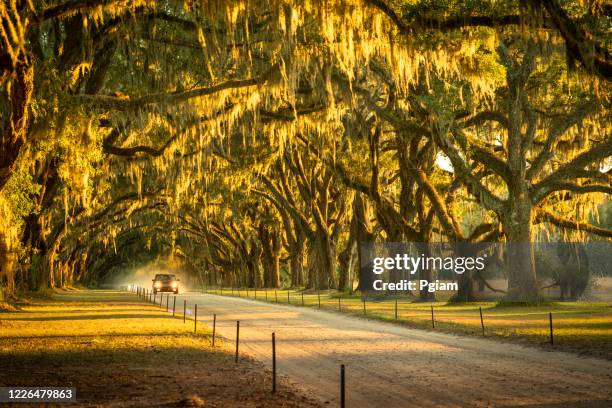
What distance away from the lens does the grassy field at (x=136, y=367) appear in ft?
31.1

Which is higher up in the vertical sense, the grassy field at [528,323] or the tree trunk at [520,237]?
the tree trunk at [520,237]

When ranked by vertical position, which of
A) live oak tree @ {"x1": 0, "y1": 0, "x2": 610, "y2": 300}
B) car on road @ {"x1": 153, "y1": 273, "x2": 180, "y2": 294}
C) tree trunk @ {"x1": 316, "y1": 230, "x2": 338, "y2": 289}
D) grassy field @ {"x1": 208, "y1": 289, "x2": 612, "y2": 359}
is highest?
live oak tree @ {"x1": 0, "y1": 0, "x2": 610, "y2": 300}

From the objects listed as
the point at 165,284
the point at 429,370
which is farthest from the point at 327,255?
the point at 429,370

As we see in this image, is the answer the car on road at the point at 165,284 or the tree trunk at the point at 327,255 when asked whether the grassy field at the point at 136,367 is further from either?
the car on road at the point at 165,284

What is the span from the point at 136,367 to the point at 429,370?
5244 millimetres

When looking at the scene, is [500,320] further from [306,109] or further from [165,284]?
[165,284]

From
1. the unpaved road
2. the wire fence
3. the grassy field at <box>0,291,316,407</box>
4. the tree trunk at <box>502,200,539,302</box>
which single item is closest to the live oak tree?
the tree trunk at <box>502,200,539,302</box>

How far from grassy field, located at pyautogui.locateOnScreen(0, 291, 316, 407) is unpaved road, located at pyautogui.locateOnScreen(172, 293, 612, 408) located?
90 centimetres

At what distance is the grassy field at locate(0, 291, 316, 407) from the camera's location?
948 centimetres

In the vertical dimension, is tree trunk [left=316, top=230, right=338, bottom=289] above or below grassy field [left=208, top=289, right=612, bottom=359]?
above

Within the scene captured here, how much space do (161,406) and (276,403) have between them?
59.0 inches

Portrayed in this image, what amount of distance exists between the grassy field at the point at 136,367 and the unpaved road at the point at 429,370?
0.90m

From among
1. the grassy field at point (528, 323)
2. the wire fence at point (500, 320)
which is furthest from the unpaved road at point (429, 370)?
the wire fence at point (500, 320)

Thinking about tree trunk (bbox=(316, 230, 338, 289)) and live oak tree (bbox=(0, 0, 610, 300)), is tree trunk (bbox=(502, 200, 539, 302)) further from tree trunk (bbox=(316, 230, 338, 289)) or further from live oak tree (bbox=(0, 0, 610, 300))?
tree trunk (bbox=(316, 230, 338, 289))
